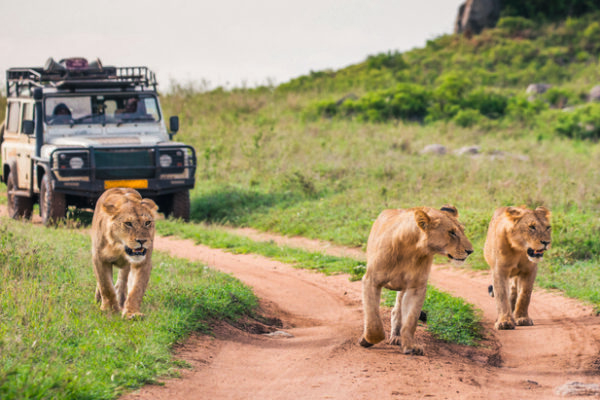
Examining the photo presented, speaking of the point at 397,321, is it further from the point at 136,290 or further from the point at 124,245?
the point at 124,245

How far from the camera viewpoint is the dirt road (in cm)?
502

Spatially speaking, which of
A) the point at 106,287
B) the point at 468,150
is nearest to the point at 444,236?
the point at 106,287

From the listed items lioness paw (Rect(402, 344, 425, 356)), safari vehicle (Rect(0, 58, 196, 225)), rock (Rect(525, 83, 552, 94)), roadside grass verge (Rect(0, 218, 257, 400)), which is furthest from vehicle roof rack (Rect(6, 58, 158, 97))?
rock (Rect(525, 83, 552, 94))

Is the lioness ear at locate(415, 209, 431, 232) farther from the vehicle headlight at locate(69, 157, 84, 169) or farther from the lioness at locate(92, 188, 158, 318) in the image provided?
the vehicle headlight at locate(69, 157, 84, 169)

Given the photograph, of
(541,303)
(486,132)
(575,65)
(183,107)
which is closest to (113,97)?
(541,303)

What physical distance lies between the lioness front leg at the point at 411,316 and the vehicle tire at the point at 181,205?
837cm

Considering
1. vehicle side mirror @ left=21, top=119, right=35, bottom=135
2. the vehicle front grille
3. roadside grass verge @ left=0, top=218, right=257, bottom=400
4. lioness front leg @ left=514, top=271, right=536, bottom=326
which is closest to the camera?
roadside grass verge @ left=0, top=218, right=257, bottom=400

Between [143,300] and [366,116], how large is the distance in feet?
66.6

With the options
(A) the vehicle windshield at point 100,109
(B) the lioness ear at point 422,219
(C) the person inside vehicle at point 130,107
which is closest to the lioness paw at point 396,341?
(B) the lioness ear at point 422,219

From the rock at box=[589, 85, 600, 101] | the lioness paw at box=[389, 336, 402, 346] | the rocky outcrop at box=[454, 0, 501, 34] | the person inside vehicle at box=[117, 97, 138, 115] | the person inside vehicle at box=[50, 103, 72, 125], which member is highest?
the rocky outcrop at box=[454, 0, 501, 34]

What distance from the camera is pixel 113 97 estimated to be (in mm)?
13336

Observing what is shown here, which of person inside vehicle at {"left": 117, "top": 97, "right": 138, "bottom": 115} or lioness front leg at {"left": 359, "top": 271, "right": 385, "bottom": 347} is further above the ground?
person inside vehicle at {"left": 117, "top": 97, "right": 138, "bottom": 115}

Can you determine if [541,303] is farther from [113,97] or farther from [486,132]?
[486,132]

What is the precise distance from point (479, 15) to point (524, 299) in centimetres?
3745
